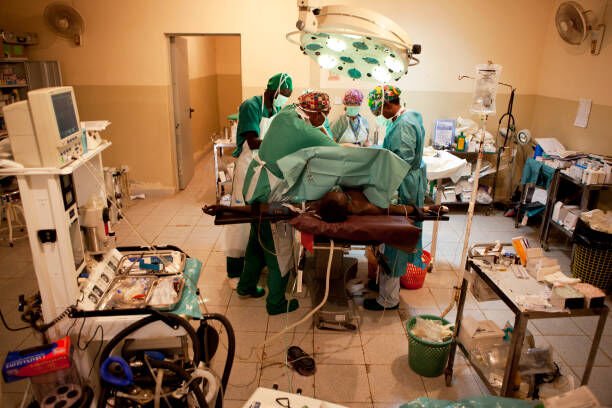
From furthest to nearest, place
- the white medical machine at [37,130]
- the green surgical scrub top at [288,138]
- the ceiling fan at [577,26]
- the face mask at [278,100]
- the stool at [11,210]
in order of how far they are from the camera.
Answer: the ceiling fan at [577,26] < the stool at [11,210] < the face mask at [278,100] < the green surgical scrub top at [288,138] < the white medical machine at [37,130]

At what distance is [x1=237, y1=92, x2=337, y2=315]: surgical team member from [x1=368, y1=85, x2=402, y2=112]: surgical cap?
0.58 meters

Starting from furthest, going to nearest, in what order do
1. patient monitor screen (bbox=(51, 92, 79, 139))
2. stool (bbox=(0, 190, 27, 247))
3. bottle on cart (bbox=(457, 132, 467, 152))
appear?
bottle on cart (bbox=(457, 132, 467, 152)) < stool (bbox=(0, 190, 27, 247)) < patient monitor screen (bbox=(51, 92, 79, 139))

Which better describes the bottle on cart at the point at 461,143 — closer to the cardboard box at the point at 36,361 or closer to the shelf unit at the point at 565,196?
the shelf unit at the point at 565,196

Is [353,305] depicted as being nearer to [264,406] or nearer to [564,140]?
[264,406]

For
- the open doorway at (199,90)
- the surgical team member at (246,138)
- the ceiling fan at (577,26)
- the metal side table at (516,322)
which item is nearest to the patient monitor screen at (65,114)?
the surgical team member at (246,138)

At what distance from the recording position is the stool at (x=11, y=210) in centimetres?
435

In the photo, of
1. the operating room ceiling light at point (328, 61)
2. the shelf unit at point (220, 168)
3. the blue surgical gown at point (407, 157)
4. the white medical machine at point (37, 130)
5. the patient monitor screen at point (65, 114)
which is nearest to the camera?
the white medical machine at point (37, 130)

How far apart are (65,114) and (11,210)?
11.5ft

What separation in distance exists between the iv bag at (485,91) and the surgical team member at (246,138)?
60.0 inches

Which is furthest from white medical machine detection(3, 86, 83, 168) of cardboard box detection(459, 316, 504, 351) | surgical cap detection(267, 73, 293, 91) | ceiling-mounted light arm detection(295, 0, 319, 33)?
cardboard box detection(459, 316, 504, 351)

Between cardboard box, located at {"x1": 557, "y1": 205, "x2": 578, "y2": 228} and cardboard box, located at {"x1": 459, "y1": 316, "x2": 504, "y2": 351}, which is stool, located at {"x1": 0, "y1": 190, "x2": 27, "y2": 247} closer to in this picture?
cardboard box, located at {"x1": 459, "y1": 316, "x2": 504, "y2": 351}

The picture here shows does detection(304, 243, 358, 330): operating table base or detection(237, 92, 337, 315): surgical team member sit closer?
detection(237, 92, 337, 315): surgical team member

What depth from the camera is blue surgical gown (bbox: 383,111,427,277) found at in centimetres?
317

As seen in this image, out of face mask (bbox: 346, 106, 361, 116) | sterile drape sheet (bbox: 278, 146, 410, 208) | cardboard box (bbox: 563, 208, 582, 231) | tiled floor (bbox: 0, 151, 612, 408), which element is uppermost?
face mask (bbox: 346, 106, 361, 116)
